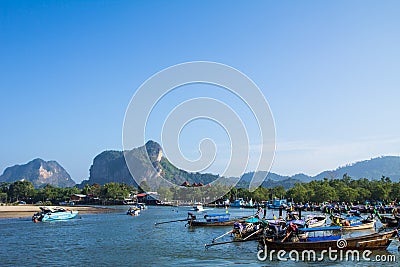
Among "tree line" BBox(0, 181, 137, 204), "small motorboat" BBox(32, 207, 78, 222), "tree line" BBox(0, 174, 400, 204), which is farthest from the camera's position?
"tree line" BBox(0, 181, 137, 204)

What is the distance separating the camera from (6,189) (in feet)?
481

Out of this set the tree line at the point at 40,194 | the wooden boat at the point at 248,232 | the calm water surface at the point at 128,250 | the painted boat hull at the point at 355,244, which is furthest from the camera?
the tree line at the point at 40,194

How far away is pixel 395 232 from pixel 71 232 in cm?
3228

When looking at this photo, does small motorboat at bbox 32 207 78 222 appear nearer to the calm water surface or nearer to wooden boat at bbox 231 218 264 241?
the calm water surface

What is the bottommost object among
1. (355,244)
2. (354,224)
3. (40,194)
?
(355,244)

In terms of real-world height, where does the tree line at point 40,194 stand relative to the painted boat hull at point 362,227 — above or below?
above

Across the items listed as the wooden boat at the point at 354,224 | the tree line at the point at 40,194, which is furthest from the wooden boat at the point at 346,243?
the tree line at the point at 40,194

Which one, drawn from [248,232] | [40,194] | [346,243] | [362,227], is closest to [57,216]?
[248,232]

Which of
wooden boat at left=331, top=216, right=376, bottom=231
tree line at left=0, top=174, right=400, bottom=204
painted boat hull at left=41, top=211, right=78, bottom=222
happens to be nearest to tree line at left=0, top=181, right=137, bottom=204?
tree line at left=0, top=174, right=400, bottom=204

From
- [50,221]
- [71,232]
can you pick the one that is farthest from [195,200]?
[71,232]

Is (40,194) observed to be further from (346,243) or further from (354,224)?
(346,243)

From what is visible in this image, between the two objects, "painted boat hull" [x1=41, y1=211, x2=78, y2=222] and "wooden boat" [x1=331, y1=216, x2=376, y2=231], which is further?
"painted boat hull" [x1=41, y1=211, x2=78, y2=222]

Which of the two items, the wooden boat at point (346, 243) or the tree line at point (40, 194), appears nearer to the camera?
the wooden boat at point (346, 243)

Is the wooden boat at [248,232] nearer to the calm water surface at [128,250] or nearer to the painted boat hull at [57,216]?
the calm water surface at [128,250]
